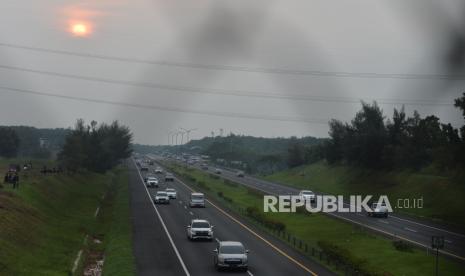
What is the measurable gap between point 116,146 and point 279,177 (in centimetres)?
3860

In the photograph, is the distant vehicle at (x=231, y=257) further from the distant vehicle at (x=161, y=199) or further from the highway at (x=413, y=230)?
the distant vehicle at (x=161, y=199)

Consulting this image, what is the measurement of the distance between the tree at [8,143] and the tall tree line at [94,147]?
92.1ft

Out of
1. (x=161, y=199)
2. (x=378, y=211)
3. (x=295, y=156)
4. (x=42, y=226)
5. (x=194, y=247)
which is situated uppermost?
(x=295, y=156)

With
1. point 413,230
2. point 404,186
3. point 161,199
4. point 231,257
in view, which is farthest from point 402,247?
point 404,186

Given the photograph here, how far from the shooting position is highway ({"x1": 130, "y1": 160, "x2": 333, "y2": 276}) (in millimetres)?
32312

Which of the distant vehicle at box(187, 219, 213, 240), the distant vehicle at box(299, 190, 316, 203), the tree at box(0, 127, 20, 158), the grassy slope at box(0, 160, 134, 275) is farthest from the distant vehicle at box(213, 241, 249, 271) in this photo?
the tree at box(0, 127, 20, 158)

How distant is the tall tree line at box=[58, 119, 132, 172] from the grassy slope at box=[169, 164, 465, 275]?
4453 cm

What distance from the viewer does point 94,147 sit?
118938 millimetres

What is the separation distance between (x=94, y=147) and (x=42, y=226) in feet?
247

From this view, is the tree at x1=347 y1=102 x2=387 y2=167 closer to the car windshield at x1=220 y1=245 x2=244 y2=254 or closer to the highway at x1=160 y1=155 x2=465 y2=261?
the highway at x1=160 y1=155 x2=465 y2=261

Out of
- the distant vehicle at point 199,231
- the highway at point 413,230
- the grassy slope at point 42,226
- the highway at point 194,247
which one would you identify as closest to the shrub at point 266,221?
the highway at point 194,247

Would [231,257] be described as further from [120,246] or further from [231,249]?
[120,246]

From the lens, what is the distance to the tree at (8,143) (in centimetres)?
16275

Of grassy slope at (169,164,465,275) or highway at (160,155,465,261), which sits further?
highway at (160,155,465,261)
